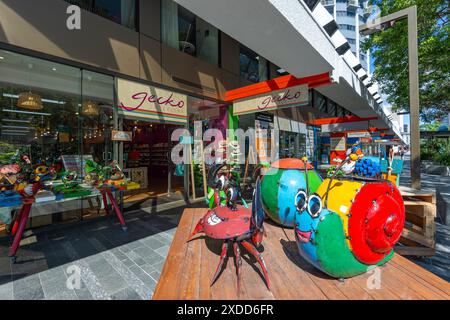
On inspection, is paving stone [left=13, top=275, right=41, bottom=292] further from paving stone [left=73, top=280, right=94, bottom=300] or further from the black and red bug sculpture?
the black and red bug sculpture

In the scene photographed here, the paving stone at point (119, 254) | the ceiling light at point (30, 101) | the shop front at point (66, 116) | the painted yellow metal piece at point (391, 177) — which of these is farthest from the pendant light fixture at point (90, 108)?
the painted yellow metal piece at point (391, 177)

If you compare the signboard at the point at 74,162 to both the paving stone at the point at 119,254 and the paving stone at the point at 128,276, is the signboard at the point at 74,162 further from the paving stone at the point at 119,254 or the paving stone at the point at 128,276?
the paving stone at the point at 128,276

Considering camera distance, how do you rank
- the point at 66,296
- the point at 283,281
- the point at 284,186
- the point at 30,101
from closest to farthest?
the point at 283,281
the point at 66,296
the point at 284,186
the point at 30,101

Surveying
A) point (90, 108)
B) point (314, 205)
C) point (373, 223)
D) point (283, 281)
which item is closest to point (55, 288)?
point (283, 281)

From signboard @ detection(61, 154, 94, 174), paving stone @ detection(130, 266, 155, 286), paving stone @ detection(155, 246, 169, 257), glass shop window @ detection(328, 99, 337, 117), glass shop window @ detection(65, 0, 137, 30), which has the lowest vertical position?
paving stone @ detection(130, 266, 155, 286)

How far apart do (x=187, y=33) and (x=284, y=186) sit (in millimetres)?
7339

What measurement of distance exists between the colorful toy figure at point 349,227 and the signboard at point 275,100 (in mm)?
4772

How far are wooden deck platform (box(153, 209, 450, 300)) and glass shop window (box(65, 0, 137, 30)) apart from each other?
243 inches

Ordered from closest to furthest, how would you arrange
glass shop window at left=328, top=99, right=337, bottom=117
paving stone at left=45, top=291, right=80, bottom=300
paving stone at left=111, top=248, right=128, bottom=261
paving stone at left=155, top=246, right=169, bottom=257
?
1. paving stone at left=45, top=291, right=80, bottom=300
2. paving stone at left=111, top=248, right=128, bottom=261
3. paving stone at left=155, top=246, right=169, bottom=257
4. glass shop window at left=328, top=99, right=337, bottom=117

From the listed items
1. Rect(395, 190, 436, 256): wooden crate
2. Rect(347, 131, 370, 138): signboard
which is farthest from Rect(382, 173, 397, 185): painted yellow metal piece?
Rect(347, 131, 370, 138): signboard

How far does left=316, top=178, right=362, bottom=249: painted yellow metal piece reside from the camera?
1.54 metres

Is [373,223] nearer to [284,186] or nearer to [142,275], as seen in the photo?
[284,186]

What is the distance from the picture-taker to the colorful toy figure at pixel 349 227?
1.52 meters

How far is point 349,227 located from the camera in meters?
1.52
